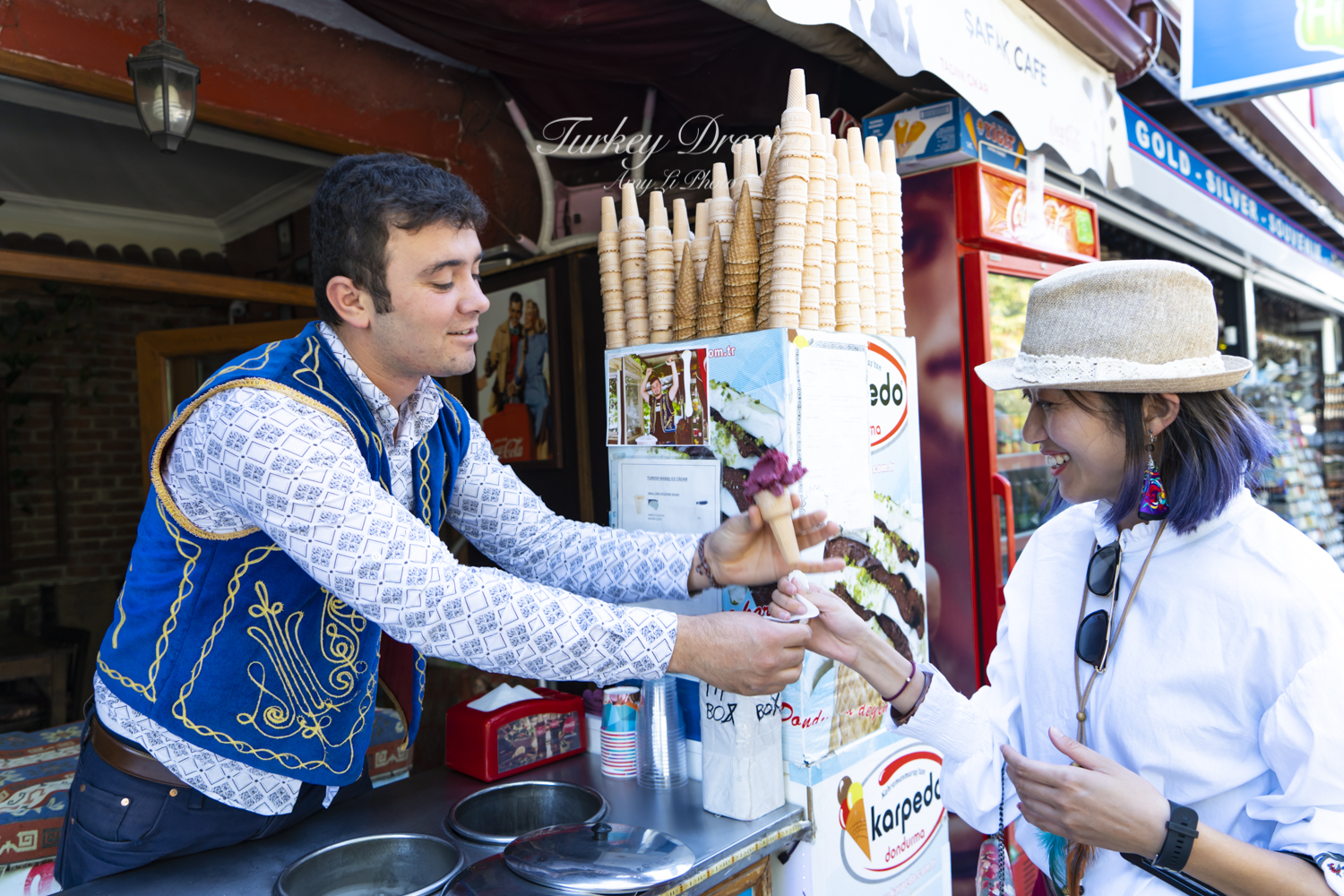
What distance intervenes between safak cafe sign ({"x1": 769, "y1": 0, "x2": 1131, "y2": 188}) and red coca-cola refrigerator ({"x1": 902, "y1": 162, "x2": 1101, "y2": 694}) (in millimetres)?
263

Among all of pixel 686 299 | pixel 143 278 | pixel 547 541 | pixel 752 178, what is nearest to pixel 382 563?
pixel 547 541

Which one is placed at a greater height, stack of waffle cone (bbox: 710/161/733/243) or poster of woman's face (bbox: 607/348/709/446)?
stack of waffle cone (bbox: 710/161/733/243)

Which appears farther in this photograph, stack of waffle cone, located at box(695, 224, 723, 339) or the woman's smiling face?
stack of waffle cone, located at box(695, 224, 723, 339)

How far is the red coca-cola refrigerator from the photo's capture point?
9.80ft

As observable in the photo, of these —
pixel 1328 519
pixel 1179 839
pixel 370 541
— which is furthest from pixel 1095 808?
pixel 1328 519

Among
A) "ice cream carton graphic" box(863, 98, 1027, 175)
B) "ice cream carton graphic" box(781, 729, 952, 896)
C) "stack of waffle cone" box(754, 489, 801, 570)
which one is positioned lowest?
"ice cream carton graphic" box(781, 729, 952, 896)

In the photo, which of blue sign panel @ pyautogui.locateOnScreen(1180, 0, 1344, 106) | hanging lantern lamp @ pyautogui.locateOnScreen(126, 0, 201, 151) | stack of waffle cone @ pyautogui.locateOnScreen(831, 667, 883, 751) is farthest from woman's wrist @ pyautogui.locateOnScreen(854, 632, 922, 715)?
blue sign panel @ pyautogui.locateOnScreen(1180, 0, 1344, 106)

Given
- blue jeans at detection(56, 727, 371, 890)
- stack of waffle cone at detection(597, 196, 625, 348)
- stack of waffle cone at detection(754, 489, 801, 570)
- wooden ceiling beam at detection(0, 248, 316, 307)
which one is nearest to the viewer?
blue jeans at detection(56, 727, 371, 890)

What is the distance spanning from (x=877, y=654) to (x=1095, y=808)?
19.2 inches

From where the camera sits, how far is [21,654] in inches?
179

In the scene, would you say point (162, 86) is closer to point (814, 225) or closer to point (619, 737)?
point (814, 225)

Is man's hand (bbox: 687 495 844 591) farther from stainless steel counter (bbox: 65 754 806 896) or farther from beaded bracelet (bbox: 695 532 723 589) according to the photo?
stainless steel counter (bbox: 65 754 806 896)

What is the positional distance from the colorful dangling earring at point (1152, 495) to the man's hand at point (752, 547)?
0.58m

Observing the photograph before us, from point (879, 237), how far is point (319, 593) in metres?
1.66
